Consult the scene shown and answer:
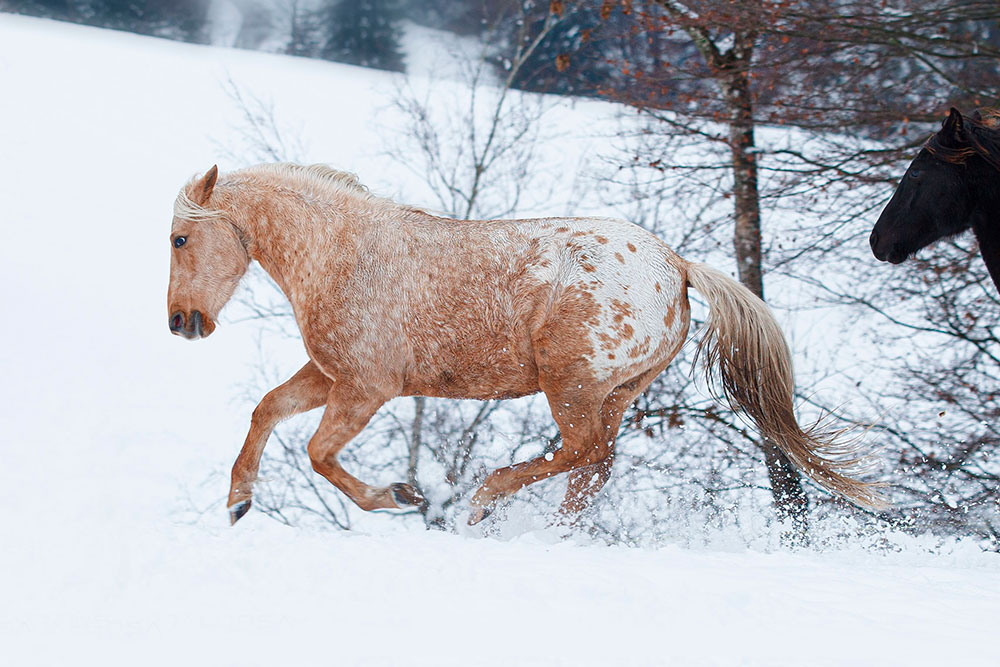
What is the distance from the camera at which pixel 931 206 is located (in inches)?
183

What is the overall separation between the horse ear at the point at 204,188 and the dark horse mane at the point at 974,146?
380 cm

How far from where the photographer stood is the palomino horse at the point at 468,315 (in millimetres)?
4301

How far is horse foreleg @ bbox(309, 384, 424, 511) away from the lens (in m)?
4.33

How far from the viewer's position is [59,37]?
19422mm

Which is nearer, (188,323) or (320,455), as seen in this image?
(320,455)

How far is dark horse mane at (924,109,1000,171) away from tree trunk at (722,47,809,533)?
8.91 feet

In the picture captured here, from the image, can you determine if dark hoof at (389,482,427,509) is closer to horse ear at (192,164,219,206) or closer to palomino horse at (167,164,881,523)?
palomino horse at (167,164,881,523)

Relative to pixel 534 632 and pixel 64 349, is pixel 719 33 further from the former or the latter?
pixel 64 349

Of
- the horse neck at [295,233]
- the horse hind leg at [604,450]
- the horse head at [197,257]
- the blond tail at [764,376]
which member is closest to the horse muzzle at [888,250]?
the blond tail at [764,376]

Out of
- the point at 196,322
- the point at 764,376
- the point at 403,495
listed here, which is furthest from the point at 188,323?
the point at 764,376

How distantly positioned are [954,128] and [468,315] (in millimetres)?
2746

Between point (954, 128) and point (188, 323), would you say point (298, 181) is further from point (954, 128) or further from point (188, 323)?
point (954, 128)

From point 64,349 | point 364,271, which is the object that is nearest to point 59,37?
point 64,349

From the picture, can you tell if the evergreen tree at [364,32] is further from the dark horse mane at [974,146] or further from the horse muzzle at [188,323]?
the dark horse mane at [974,146]
